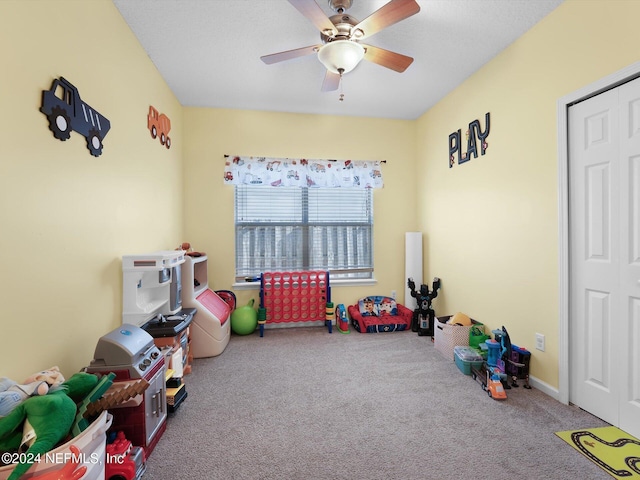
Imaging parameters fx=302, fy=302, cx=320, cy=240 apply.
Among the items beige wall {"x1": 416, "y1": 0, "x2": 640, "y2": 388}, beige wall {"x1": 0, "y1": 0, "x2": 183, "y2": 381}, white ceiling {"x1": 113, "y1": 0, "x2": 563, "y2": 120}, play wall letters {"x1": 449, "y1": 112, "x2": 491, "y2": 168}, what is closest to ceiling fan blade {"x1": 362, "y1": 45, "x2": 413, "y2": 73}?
white ceiling {"x1": 113, "y1": 0, "x2": 563, "y2": 120}

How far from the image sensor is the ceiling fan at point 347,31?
1.73 metres

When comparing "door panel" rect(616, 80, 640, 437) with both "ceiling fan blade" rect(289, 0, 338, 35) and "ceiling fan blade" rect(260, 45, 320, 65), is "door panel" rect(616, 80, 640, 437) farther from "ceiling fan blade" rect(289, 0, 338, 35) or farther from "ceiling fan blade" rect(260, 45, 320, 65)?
"ceiling fan blade" rect(260, 45, 320, 65)

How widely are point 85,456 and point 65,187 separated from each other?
1.26 metres

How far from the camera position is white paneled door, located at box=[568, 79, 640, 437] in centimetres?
176

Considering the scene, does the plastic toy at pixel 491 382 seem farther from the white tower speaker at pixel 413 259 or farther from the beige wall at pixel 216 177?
the white tower speaker at pixel 413 259

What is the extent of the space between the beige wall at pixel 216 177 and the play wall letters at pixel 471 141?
0.26 ft

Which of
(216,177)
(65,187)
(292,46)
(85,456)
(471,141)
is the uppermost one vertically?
(292,46)

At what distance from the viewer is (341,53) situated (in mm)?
2027

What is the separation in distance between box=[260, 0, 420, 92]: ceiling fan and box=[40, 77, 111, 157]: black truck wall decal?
4.00 feet

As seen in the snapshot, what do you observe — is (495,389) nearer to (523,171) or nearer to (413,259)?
(523,171)

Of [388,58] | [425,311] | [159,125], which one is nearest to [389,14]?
[388,58]

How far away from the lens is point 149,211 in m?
2.68

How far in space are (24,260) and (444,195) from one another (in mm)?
3687

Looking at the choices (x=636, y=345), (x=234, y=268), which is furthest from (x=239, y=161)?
(x=636, y=345)
